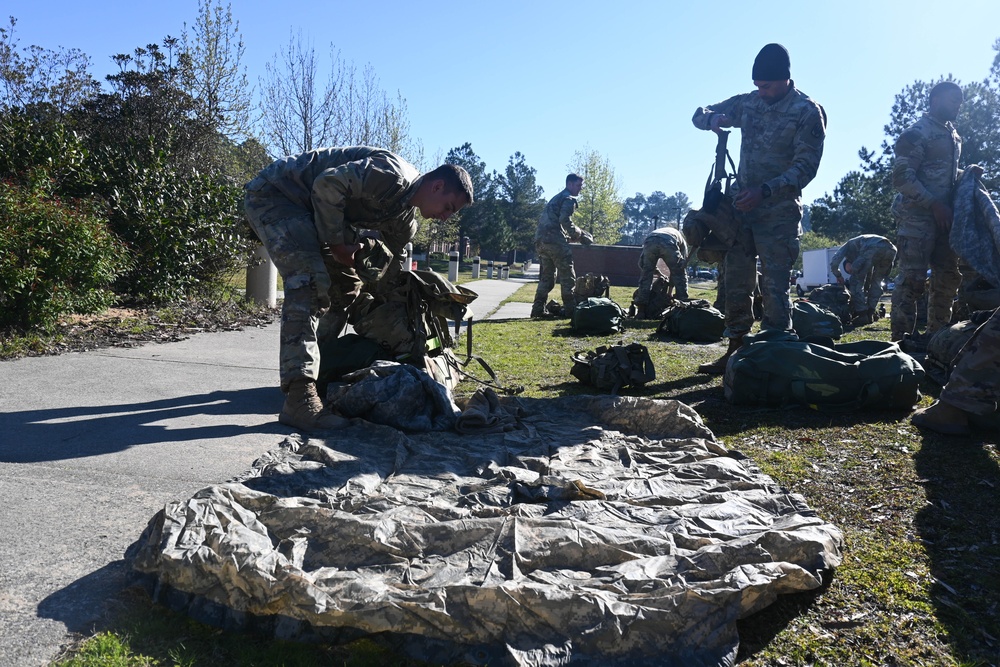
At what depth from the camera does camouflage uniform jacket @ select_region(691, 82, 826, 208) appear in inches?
235

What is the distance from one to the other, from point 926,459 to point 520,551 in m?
2.80

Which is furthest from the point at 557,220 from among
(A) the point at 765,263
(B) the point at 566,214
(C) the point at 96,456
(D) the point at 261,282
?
(C) the point at 96,456

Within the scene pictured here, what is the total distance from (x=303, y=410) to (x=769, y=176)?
181 inches

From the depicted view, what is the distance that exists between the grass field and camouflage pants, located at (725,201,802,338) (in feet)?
4.59

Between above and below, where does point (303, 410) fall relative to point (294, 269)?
below

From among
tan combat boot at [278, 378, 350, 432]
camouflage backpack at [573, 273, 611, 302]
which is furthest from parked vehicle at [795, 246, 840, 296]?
tan combat boot at [278, 378, 350, 432]

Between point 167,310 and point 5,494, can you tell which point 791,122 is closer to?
point 5,494

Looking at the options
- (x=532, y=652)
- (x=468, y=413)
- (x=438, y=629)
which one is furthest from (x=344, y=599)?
(x=468, y=413)

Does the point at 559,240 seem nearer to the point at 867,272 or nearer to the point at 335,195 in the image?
the point at 867,272

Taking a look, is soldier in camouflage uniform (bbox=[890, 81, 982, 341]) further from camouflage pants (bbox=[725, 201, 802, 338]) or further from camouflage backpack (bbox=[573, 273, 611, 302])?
camouflage backpack (bbox=[573, 273, 611, 302])

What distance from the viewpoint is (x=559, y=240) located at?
1241 cm

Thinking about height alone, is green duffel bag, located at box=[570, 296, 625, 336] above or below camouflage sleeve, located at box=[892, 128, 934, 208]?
below

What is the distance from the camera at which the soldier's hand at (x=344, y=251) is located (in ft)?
14.9

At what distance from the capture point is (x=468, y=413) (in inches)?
166
